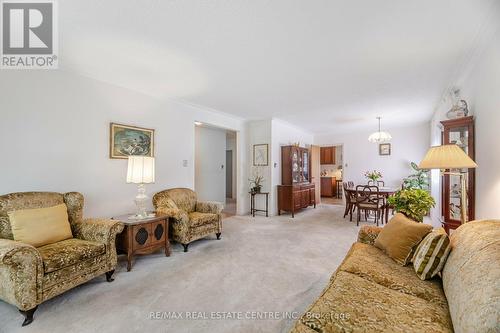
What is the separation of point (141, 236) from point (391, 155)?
22.6 feet

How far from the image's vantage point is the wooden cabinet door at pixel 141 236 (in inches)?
107

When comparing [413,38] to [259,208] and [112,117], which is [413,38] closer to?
[112,117]

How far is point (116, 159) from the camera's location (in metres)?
3.33

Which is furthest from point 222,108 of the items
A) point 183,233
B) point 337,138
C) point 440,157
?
point 337,138

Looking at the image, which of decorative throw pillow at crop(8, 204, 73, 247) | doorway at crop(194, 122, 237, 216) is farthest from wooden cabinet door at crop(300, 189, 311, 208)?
decorative throw pillow at crop(8, 204, 73, 247)

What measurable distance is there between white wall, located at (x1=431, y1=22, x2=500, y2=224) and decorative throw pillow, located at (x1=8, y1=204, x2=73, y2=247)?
156 inches

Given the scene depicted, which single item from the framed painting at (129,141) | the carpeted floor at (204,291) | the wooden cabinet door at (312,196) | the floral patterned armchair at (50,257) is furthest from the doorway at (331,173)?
the floral patterned armchair at (50,257)

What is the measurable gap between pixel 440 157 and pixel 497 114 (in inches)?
20.8

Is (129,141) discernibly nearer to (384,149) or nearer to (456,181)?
(456,181)

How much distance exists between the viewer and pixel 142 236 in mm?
2811

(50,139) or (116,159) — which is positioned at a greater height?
(50,139)

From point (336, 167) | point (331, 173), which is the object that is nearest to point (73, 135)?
point (331, 173)

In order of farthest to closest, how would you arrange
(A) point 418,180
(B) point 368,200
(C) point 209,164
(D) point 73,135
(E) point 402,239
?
(C) point 209,164 → (A) point 418,180 → (B) point 368,200 → (D) point 73,135 → (E) point 402,239

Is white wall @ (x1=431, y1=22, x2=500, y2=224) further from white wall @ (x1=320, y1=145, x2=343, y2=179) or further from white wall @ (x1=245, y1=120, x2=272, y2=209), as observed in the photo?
white wall @ (x1=320, y1=145, x2=343, y2=179)
